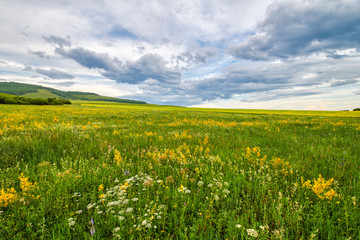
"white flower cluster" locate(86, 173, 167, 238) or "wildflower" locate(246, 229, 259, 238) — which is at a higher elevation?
"wildflower" locate(246, 229, 259, 238)

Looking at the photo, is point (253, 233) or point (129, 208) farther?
point (129, 208)

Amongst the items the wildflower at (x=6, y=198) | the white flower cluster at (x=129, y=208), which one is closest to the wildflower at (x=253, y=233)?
the white flower cluster at (x=129, y=208)

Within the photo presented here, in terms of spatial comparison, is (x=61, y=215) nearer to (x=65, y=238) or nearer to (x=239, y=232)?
(x=65, y=238)

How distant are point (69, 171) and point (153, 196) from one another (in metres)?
1.99

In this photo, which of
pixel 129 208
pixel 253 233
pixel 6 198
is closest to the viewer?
pixel 253 233

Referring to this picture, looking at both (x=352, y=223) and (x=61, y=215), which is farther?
(x=61, y=215)

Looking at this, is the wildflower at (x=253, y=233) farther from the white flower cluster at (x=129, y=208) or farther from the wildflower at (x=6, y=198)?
the wildflower at (x=6, y=198)

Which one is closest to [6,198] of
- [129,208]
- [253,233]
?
[129,208]

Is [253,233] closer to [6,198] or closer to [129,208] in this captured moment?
[129,208]

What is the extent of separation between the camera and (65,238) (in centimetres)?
204

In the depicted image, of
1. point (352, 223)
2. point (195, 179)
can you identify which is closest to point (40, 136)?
point (195, 179)

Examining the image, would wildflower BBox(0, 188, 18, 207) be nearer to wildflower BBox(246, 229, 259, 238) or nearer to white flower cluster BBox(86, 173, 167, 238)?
white flower cluster BBox(86, 173, 167, 238)

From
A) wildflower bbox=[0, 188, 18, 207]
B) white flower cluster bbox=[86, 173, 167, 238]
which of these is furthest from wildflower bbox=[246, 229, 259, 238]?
wildflower bbox=[0, 188, 18, 207]

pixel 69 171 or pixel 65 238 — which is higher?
pixel 69 171
